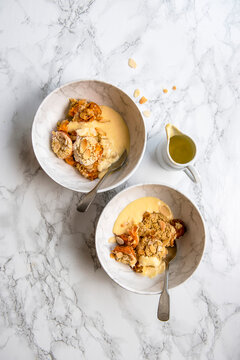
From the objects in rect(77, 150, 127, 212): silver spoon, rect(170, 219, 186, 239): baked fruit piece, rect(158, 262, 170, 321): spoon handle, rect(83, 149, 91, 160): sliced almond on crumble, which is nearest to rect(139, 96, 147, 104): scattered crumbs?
rect(77, 150, 127, 212): silver spoon

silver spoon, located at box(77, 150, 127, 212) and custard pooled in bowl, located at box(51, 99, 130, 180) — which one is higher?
custard pooled in bowl, located at box(51, 99, 130, 180)

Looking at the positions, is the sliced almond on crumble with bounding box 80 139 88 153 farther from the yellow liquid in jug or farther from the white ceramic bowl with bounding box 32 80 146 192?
the yellow liquid in jug

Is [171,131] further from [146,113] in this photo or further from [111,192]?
[111,192]

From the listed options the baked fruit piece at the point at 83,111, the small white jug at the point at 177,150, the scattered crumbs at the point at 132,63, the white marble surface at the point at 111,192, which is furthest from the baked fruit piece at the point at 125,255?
the scattered crumbs at the point at 132,63

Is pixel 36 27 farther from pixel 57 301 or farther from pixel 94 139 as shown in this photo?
pixel 57 301

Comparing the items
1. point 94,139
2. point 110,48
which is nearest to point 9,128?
point 94,139

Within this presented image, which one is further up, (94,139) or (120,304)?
(94,139)

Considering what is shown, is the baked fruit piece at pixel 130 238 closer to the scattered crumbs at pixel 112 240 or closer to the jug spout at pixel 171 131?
the scattered crumbs at pixel 112 240
